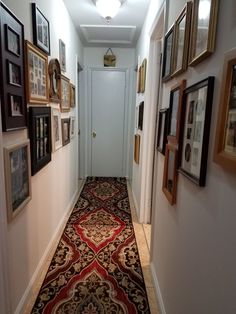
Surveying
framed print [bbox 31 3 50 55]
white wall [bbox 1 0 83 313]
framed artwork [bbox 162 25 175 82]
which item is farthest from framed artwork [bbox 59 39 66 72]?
framed artwork [bbox 162 25 175 82]

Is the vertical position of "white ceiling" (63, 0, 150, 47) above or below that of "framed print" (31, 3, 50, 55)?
above

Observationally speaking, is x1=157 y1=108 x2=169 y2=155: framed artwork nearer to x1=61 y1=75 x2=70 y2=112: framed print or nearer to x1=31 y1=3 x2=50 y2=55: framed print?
x1=31 y1=3 x2=50 y2=55: framed print

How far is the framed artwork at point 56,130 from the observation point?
89.4 inches

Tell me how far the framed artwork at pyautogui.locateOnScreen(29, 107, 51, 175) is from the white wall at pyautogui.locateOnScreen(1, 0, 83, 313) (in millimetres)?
93

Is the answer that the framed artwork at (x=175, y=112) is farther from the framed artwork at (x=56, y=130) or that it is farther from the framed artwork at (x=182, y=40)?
the framed artwork at (x=56, y=130)

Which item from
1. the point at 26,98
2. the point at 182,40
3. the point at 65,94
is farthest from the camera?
the point at 65,94

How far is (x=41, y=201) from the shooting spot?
6.45 feet

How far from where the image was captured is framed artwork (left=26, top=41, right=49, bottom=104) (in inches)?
62.1

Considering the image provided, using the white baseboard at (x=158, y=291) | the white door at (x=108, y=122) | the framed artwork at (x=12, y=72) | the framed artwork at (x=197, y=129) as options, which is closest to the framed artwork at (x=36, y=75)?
the framed artwork at (x=12, y=72)

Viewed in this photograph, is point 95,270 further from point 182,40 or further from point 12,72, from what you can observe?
point 182,40

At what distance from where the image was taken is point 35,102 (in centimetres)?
Answer: 173

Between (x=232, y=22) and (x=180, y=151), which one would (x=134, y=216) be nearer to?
(x=180, y=151)

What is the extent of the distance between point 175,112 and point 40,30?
1.26 m

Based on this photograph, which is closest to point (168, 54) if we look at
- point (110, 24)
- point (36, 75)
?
point (36, 75)
